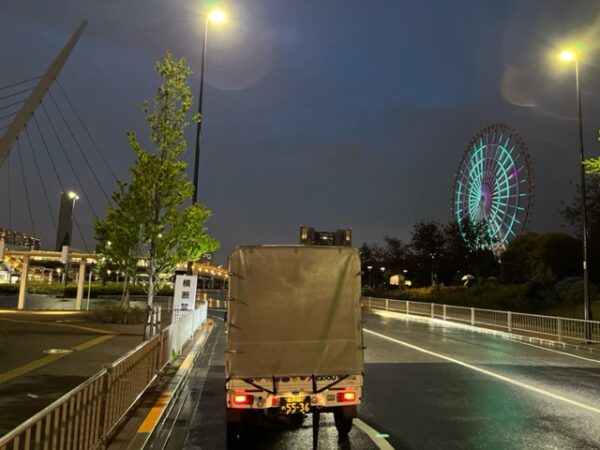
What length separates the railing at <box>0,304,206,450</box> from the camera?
385cm

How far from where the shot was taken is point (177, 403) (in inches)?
344

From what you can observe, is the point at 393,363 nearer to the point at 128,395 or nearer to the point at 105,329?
the point at 128,395

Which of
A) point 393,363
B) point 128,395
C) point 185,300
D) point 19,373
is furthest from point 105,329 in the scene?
point 128,395

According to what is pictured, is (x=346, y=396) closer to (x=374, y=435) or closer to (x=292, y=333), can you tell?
(x=374, y=435)

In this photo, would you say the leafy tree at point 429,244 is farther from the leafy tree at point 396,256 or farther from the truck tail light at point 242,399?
the truck tail light at point 242,399

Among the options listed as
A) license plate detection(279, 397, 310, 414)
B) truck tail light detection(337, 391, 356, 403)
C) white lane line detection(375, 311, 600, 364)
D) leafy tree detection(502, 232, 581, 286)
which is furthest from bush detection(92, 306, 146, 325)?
leafy tree detection(502, 232, 581, 286)

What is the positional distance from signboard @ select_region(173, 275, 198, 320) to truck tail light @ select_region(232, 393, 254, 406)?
1212 cm

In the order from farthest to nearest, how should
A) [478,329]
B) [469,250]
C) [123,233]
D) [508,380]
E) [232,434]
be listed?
1. [469,250]
2. [478,329]
3. [123,233]
4. [508,380]
5. [232,434]

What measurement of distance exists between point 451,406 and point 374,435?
2423mm

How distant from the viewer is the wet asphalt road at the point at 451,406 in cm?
681

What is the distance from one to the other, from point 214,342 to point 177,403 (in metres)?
9.54

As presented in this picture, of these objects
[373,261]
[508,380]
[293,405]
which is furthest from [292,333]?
[373,261]

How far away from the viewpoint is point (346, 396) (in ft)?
21.7

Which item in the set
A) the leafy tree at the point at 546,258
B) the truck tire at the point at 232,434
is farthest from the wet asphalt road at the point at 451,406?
the leafy tree at the point at 546,258
